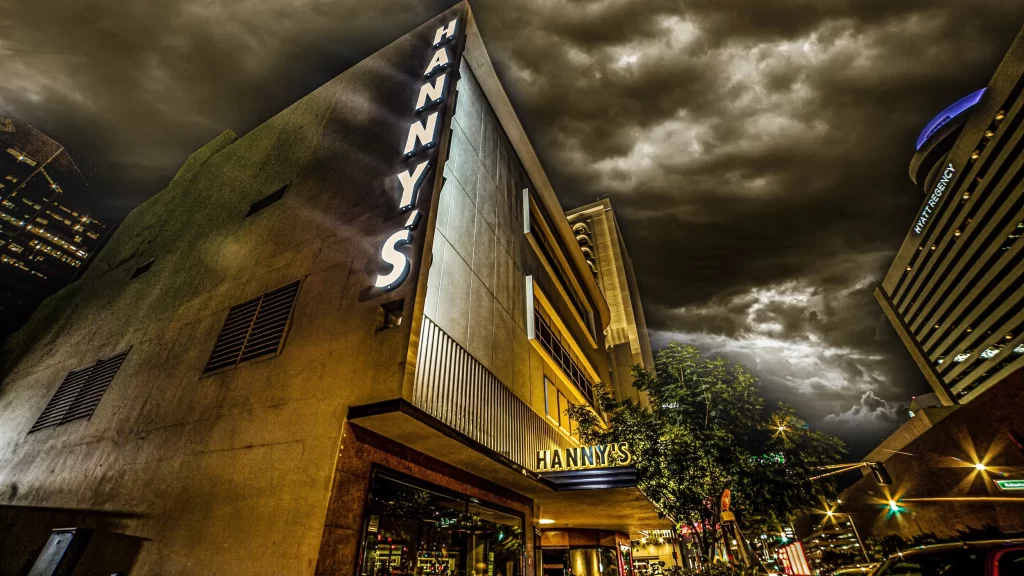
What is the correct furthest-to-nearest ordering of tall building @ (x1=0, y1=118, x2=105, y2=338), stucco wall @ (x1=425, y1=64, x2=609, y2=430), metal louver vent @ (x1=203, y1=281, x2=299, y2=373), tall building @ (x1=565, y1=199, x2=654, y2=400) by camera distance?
tall building @ (x1=0, y1=118, x2=105, y2=338), tall building @ (x1=565, y1=199, x2=654, y2=400), stucco wall @ (x1=425, y1=64, x2=609, y2=430), metal louver vent @ (x1=203, y1=281, x2=299, y2=373)

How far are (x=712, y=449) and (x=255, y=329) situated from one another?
466 inches

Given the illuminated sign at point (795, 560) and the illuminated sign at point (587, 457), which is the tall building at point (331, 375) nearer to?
the illuminated sign at point (587, 457)

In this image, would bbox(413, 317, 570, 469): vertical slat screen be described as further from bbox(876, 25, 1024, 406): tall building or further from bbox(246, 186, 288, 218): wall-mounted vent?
bbox(876, 25, 1024, 406): tall building

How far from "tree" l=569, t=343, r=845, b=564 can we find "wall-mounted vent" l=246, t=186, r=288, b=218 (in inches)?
508

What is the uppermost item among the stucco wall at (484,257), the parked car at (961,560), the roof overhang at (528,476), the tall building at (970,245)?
the tall building at (970,245)

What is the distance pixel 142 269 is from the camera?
16.3 metres

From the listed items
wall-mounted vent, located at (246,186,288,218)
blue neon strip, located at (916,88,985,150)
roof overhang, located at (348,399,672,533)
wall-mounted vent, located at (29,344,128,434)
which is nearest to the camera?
roof overhang, located at (348,399,672,533)

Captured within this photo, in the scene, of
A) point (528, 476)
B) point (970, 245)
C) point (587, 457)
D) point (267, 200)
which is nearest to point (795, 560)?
point (587, 457)

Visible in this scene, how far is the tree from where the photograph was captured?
1057cm

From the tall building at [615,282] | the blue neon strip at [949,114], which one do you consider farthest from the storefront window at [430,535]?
the blue neon strip at [949,114]

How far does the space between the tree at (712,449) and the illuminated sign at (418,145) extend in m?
7.84

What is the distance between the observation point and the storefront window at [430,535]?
7.23 meters

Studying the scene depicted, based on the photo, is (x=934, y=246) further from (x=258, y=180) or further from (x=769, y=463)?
(x=258, y=180)

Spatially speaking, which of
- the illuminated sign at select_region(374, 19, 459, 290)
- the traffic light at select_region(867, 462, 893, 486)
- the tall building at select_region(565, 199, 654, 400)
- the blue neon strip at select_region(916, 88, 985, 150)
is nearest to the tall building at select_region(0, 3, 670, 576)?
the illuminated sign at select_region(374, 19, 459, 290)
